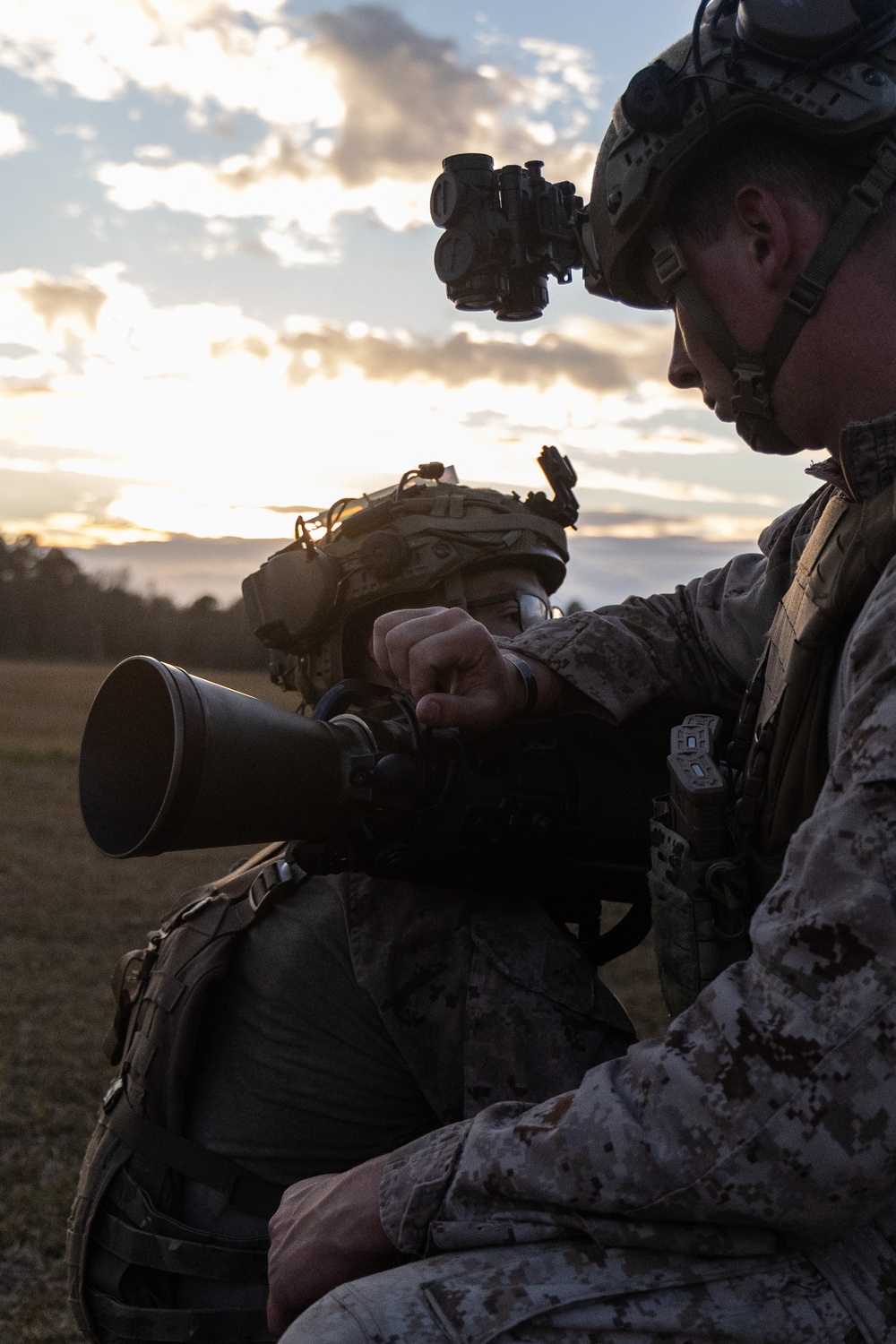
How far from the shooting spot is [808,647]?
5.46ft

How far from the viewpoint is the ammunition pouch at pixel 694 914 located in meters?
1.82

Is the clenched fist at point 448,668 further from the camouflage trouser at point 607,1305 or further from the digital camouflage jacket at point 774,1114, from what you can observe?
the camouflage trouser at point 607,1305

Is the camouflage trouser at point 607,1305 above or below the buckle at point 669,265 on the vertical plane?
below

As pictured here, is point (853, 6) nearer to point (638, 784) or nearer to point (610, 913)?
point (638, 784)

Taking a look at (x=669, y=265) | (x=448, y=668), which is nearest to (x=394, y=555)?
(x=448, y=668)

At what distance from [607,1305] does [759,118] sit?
1.65 metres

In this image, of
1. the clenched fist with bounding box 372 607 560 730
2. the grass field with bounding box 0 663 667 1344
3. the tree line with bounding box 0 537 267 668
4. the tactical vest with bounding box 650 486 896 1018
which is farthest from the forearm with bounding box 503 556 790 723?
the tree line with bounding box 0 537 267 668

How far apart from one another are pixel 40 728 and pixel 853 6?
26.4 m

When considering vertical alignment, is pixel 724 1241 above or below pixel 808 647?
below

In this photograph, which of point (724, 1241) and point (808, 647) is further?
point (808, 647)

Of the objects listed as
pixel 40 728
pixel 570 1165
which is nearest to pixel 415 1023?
pixel 570 1165

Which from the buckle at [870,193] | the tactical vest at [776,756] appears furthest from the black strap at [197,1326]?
the buckle at [870,193]

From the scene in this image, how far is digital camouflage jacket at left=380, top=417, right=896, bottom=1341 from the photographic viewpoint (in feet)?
4.00

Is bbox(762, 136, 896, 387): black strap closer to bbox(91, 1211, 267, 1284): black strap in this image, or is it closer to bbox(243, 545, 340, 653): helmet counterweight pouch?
bbox(243, 545, 340, 653): helmet counterweight pouch
